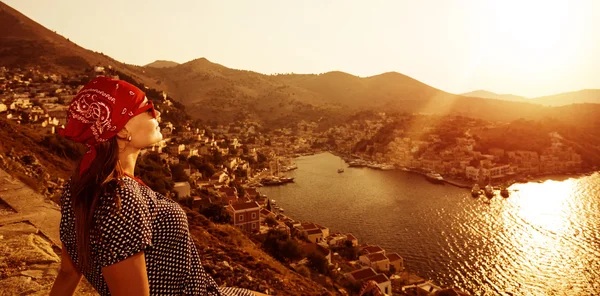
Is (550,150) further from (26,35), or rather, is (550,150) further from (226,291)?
(26,35)

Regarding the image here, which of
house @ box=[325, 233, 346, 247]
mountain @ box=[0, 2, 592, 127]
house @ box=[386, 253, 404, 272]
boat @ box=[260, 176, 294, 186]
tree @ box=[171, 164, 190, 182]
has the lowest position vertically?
boat @ box=[260, 176, 294, 186]

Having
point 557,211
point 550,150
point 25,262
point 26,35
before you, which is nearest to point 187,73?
point 26,35

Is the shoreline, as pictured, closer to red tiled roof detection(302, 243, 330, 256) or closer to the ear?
red tiled roof detection(302, 243, 330, 256)

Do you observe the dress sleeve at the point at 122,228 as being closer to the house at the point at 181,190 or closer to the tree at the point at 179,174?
the house at the point at 181,190

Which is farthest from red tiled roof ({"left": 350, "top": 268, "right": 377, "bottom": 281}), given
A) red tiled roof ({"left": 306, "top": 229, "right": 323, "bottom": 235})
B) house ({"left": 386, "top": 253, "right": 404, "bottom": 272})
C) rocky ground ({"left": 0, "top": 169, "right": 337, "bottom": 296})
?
rocky ground ({"left": 0, "top": 169, "right": 337, "bottom": 296})

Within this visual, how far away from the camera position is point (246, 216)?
1642cm

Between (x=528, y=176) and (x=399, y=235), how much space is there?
2299 cm

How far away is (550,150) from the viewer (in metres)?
42.4

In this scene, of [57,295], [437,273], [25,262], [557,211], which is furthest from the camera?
[557,211]

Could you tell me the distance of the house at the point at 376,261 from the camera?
1515 cm

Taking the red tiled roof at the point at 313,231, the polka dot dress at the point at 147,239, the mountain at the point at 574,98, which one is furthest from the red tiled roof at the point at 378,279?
the mountain at the point at 574,98

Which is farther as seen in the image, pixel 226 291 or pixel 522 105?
pixel 522 105

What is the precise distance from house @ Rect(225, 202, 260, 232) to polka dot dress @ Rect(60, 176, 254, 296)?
14840 millimetres

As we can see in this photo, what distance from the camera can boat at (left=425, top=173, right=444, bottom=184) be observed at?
116 ft
